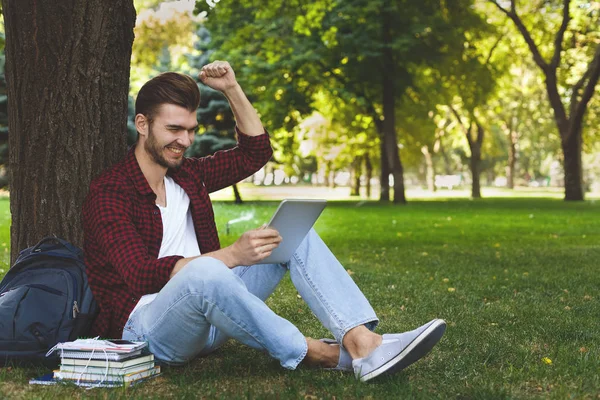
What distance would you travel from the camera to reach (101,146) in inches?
179

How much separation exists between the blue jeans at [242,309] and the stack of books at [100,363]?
0.51ft

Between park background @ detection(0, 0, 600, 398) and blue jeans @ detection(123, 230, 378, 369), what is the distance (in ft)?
0.62

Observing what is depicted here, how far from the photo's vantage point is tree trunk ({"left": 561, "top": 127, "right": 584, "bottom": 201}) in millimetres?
26812

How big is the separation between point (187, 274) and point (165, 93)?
3.06 feet

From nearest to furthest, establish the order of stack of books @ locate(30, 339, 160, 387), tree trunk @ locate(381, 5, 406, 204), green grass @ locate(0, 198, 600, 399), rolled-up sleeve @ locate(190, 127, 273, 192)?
stack of books @ locate(30, 339, 160, 387), green grass @ locate(0, 198, 600, 399), rolled-up sleeve @ locate(190, 127, 273, 192), tree trunk @ locate(381, 5, 406, 204)

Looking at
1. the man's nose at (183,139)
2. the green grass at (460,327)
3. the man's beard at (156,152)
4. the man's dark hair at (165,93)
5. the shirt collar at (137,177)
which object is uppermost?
the man's dark hair at (165,93)

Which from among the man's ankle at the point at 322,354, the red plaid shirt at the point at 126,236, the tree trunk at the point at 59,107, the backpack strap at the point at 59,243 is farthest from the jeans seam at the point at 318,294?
the tree trunk at the point at 59,107

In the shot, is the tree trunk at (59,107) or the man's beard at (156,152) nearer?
the man's beard at (156,152)

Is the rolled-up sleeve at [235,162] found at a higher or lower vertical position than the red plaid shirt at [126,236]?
higher

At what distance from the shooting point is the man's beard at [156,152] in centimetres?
371

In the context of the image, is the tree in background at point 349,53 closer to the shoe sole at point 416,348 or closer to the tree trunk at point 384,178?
the tree trunk at point 384,178

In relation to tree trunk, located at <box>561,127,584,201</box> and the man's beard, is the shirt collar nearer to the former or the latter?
the man's beard

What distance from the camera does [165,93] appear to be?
365cm

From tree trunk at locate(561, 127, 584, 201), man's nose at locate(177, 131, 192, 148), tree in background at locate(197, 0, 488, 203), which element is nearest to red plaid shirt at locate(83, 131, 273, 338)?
man's nose at locate(177, 131, 192, 148)
